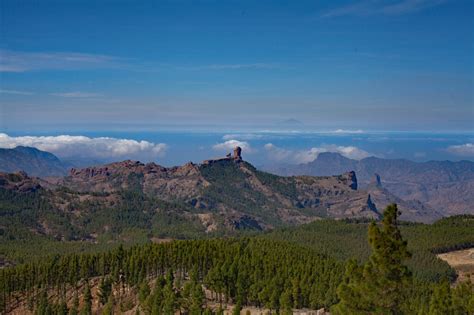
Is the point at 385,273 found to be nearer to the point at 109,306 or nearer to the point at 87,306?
the point at 109,306

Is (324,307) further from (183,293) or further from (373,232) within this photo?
(373,232)

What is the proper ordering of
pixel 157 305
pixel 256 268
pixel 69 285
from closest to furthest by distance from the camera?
pixel 157 305 < pixel 256 268 < pixel 69 285

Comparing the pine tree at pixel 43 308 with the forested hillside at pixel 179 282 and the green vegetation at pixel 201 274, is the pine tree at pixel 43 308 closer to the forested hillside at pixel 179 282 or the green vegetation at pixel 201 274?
the forested hillside at pixel 179 282

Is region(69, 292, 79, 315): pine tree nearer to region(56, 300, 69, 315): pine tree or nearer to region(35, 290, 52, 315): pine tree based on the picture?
region(56, 300, 69, 315): pine tree

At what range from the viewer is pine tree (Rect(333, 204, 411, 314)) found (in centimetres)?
4859

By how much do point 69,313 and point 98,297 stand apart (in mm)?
9710

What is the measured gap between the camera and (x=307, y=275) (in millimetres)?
150250

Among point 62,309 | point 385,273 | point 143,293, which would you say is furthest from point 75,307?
point 385,273

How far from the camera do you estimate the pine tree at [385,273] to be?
48594mm

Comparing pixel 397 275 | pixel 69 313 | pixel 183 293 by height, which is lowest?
pixel 69 313

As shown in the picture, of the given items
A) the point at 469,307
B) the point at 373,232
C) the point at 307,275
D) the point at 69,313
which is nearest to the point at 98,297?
the point at 69,313

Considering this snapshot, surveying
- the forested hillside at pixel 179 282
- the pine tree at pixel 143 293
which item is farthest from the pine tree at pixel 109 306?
the pine tree at pixel 143 293

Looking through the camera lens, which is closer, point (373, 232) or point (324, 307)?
point (373, 232)

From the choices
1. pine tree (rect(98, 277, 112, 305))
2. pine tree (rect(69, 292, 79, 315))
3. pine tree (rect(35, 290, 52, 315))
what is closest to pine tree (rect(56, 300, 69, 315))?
pine tree (rect(69, 292, 79, 315))
